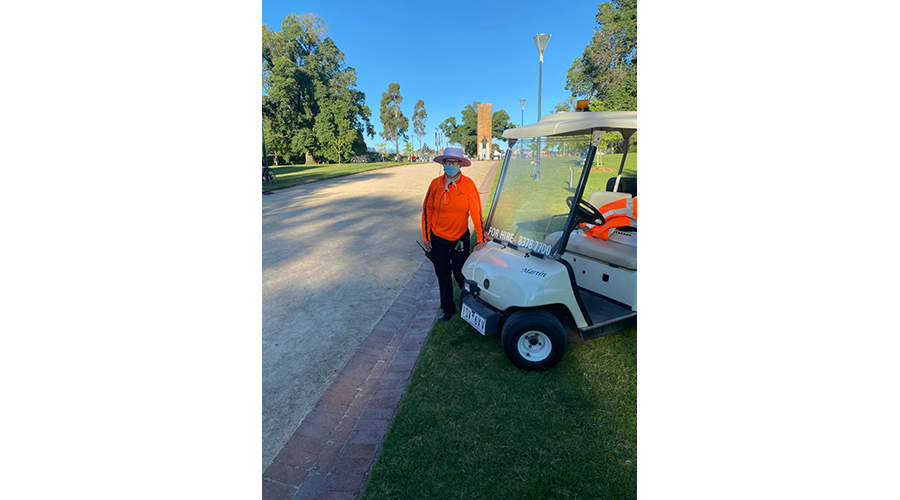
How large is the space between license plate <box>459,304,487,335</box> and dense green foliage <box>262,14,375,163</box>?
141ft

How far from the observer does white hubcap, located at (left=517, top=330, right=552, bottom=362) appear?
3014 mm

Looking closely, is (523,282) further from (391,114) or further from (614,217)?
(391,114)

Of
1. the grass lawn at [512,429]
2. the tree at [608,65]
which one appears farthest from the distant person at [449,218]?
the tree at [608,65]

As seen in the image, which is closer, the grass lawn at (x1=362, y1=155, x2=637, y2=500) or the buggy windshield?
the grass lawn at (x1=362, y1=155, x2=637, y2=500)

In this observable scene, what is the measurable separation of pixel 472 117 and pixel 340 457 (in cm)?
7822

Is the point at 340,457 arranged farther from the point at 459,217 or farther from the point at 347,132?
the point at 347,132

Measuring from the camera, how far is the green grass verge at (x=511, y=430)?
2.02m

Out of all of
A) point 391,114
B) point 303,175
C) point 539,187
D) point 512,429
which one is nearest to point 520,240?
point 539,187

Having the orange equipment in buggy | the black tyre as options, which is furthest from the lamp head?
the black tyre

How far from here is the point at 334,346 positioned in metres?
3.60

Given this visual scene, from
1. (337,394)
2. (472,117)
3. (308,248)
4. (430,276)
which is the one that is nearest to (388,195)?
(308,248)

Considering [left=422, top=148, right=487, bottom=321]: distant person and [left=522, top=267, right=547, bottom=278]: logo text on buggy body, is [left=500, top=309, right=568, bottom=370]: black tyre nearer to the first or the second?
[left=522, top=267, right=547, bottom=278]: logo text on buggy body

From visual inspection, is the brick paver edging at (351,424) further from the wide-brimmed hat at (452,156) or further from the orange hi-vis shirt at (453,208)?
the wide-brimmed hat at (452,156)

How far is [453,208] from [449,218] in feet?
0.37
